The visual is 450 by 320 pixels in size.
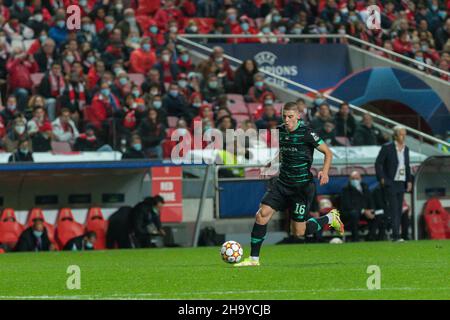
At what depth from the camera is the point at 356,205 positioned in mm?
24906

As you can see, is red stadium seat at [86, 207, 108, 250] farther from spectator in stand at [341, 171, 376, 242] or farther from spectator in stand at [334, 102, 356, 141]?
spectator in stand at [334, 102, 356, 141]

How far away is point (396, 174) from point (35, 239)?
6.61 m

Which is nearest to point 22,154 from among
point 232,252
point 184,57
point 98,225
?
point 98,225

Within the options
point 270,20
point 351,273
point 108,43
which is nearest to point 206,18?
point 270,20

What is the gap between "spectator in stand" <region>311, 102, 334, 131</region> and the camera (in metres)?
26.1

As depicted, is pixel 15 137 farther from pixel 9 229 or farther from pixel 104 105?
pixel 104 105

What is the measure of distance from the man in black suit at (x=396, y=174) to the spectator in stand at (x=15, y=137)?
6.57m

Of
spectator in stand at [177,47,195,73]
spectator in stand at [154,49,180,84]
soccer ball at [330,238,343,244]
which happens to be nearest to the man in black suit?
soccer ball at [330,238,343,244]

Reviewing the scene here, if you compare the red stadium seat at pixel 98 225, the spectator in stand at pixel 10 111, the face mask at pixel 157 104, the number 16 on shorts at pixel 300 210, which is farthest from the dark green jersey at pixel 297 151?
the face mask at pixel 157 104

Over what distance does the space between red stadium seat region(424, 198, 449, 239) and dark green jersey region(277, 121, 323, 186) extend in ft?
A: 32.4

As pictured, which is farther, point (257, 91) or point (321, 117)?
point (257, 91)

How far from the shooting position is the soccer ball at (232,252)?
1599 cm

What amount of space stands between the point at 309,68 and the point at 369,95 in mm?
2511

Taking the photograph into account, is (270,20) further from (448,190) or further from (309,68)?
(448,190)
